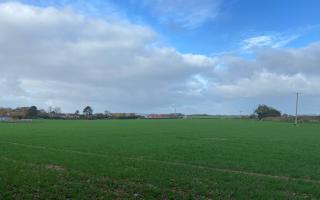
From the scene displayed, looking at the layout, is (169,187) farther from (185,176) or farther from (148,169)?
(148,169)

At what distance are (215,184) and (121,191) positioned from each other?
3.79m

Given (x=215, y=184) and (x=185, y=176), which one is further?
(x=185, y=176)

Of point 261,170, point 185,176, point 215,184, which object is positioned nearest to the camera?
point 215,184

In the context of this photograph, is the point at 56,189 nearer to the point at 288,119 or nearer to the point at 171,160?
the point at 171,160

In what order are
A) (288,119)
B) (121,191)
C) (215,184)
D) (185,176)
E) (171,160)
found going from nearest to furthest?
(121,191) < (215,184) < (185,176) < (171,160) < (288,119)

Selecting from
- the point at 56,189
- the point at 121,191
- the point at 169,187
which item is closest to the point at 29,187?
the point at 56,189

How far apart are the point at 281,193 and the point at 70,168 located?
33.1 ft

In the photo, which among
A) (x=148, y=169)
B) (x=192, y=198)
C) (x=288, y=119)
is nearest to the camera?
(x=192, y=198)

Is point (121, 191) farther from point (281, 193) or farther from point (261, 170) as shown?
point (261, 170)

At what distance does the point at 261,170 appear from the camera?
2089cm

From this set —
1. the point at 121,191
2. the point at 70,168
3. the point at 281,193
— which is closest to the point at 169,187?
the point at 121,191

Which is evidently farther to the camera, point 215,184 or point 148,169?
point 148,169

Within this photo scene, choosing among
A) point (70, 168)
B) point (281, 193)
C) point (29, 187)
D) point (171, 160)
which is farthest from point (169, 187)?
point (171, 160)

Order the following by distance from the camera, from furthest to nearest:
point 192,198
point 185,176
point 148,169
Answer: point 148,169
point 185,176
point 192,198
